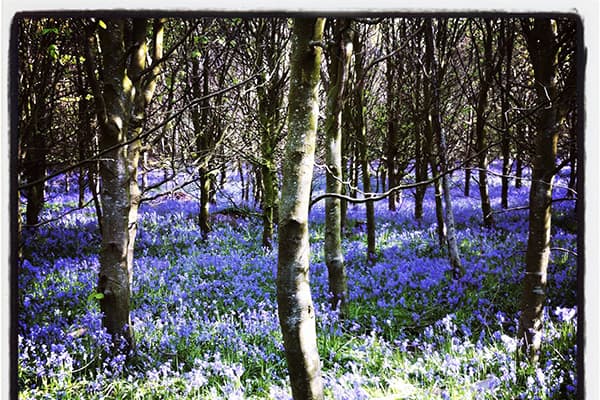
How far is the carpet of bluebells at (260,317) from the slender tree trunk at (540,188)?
2.0 inches

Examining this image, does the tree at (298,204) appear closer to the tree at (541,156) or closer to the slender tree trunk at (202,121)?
the slender tree trunk at (202,121)

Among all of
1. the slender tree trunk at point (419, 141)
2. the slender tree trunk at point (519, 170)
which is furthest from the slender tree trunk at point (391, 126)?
the slender tree trunk at point (519, 170)

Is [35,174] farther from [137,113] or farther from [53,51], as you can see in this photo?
[137,113]

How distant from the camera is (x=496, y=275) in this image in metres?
2.49

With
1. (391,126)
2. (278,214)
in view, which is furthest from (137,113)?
(391,126)

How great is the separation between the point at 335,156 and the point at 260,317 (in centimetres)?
141

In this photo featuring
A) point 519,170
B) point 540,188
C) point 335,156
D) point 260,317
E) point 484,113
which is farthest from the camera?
point 335,156

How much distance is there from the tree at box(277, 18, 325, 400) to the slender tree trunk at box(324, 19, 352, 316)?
29.1 inches

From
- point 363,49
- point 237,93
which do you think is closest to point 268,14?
point 237,93

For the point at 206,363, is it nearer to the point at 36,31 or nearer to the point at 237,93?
the point at 237,93

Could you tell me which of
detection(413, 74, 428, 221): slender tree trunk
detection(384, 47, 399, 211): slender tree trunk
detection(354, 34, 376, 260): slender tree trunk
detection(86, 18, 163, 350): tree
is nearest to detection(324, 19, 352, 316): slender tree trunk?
detection(354, 34, 376, 260): slender tree trunk

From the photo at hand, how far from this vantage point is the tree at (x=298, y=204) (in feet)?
5.46

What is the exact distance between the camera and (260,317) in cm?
251

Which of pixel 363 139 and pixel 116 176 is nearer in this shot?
pixel 116 176
